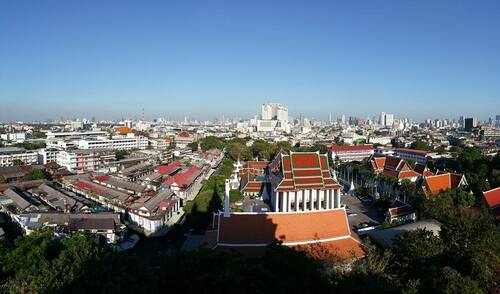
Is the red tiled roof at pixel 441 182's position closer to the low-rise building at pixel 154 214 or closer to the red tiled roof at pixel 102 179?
the low-rise building at pixel 154 214

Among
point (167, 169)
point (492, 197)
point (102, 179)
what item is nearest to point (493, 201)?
point (492, 197)

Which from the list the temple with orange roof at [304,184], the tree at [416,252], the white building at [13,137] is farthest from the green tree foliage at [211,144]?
the tree at [416,252]

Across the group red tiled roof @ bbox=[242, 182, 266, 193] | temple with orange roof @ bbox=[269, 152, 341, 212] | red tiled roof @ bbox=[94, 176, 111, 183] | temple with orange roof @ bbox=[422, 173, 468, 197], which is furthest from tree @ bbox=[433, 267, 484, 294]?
red tiled roof @ bbox=[94, 176, 111, 183]

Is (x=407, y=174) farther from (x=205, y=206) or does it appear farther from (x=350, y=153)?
(x=350, y=153)

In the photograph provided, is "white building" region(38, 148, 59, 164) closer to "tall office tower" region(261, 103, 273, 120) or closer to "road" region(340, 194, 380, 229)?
"road" region(340, 194, 380, 229)

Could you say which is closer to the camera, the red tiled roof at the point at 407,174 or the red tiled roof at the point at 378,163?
the red tiled roof at the point at 407,174

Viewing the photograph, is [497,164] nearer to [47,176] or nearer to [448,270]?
[448,270]
